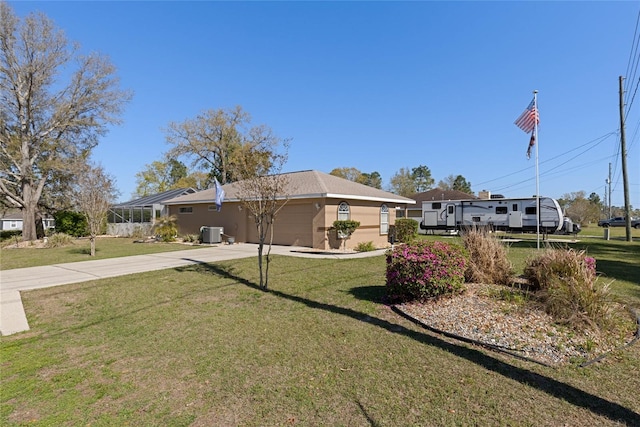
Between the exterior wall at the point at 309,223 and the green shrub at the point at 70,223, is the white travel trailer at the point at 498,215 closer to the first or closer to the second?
the exterior wall at the point at 309,223

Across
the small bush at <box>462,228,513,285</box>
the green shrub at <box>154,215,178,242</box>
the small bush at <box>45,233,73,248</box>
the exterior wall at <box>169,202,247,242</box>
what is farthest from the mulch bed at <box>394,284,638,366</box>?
the small bush at <box>45,233,73,248</box>

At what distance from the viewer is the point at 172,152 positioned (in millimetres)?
37594

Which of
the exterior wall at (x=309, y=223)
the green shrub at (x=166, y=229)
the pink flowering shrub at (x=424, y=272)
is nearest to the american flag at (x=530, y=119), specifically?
the pink flowering shrub at (x=424, y=272)

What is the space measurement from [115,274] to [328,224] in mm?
8461

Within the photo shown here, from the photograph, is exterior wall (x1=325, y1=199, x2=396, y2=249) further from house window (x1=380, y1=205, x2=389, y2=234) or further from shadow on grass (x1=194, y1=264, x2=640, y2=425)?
shadow on grass (x1=194, y1=264, x2=640, y2=425)

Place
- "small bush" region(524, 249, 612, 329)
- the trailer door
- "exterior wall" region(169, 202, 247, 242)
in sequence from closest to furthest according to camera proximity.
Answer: "small bush" region(524, 249, 612, 329)
"exterior wall" region(169, 202, 247, 242)
the trailer door

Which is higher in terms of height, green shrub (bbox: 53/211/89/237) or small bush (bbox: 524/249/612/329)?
green shrub (bbox: 53/211/89/237)

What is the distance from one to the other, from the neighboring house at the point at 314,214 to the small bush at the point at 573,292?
942 centimetres

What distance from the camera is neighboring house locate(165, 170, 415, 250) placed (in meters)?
15.1

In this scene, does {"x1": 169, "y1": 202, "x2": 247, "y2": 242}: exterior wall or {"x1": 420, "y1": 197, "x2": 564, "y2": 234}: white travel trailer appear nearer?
{"x1": 169, "y1": 202, "x2": 247, "y2": 242}: exterior wall

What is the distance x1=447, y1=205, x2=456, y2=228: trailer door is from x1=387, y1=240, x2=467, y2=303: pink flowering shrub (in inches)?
809

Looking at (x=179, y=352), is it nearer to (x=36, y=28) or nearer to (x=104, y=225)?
(x=36, y=28)

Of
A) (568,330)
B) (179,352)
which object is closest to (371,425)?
(179,352)

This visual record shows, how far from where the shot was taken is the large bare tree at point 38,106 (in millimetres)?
19812
